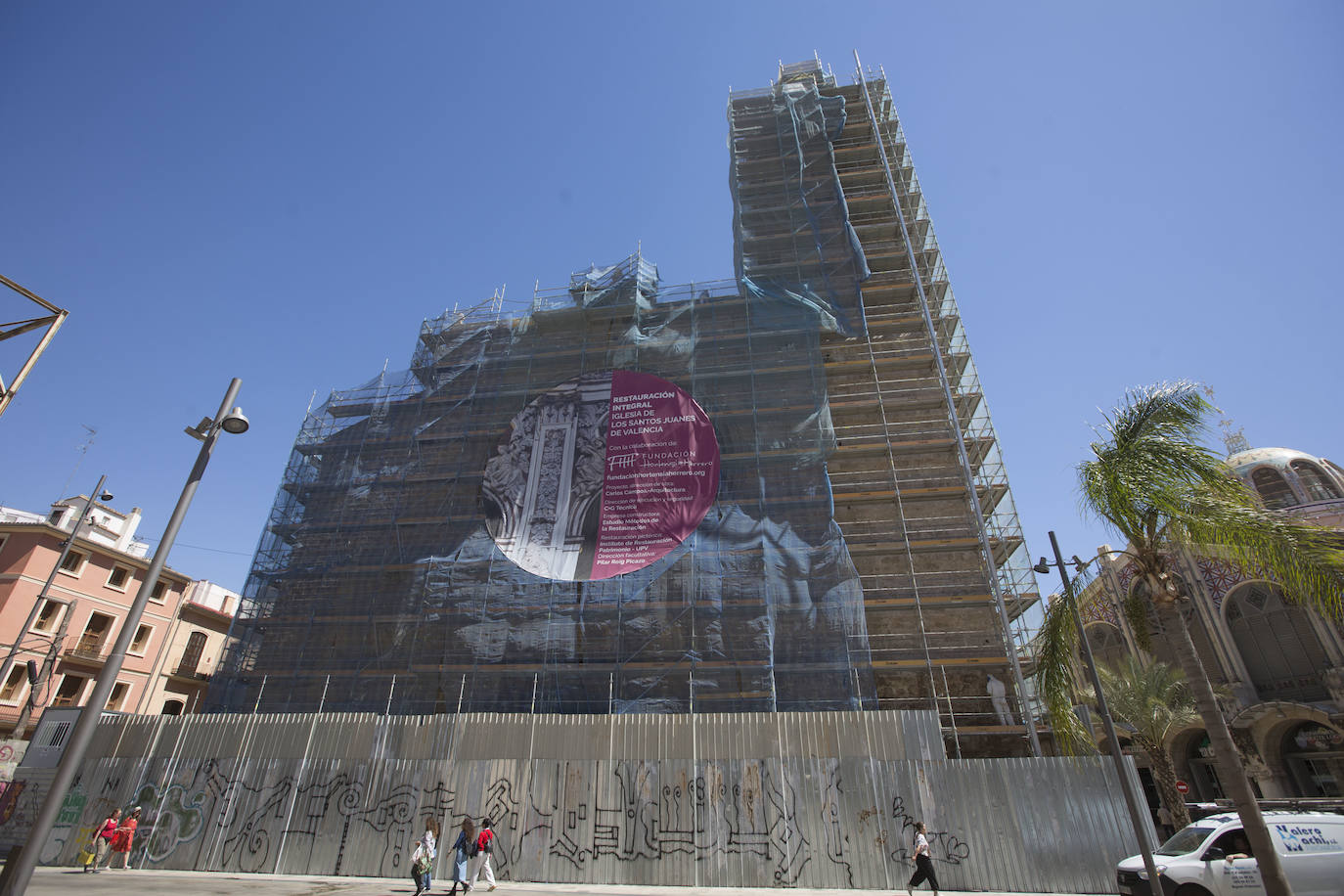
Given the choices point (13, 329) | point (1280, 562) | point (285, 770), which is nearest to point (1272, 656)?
point (1280, 562)

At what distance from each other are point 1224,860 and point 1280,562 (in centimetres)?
490

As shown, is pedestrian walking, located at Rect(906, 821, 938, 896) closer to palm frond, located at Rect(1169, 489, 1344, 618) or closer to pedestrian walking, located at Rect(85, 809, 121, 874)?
palm frond, located at Rect(1169, 489, 1344, 618)

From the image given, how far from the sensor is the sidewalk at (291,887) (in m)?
10.1

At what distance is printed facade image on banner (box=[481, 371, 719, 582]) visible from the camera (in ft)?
55.2

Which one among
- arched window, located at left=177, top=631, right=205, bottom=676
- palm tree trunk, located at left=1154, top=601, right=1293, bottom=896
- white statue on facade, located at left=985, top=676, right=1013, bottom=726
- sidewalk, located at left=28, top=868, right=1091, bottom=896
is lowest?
sidewalk, located at left=28, top=868, right=1091, bottom=896

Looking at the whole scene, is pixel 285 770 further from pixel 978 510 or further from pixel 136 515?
pixel 136 515

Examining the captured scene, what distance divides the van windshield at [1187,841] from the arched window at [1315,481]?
2801 centimetres

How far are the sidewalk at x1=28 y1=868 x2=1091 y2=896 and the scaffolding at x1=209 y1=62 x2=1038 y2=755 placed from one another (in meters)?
3.57

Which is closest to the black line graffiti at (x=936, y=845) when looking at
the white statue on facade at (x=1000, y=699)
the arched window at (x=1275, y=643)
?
the white statue on facade at (x=1000, y=699)

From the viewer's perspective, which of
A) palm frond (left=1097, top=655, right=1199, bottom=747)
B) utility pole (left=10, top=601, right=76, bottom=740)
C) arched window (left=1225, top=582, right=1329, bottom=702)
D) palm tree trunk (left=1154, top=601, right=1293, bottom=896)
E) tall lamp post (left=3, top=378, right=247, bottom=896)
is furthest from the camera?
arched window (left=1225, top=582, right=1329, bottom=702)

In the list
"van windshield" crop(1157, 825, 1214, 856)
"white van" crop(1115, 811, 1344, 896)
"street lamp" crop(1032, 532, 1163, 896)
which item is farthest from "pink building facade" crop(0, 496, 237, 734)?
"van windshield" crop(1157, 825, 1214, 856)

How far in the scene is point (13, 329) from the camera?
18.5 feet

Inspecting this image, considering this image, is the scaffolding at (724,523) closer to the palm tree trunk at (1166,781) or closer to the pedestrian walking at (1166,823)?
the palm tree trunk at (1166,781)

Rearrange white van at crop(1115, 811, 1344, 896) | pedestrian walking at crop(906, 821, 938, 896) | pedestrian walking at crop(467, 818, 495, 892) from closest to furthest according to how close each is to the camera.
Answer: white van at crop(1115, 811, 1344, 896), pedestrian walking at crop(906, 821, 938, 896), pedestrian walking at crop(467, 818, 495, 892)
